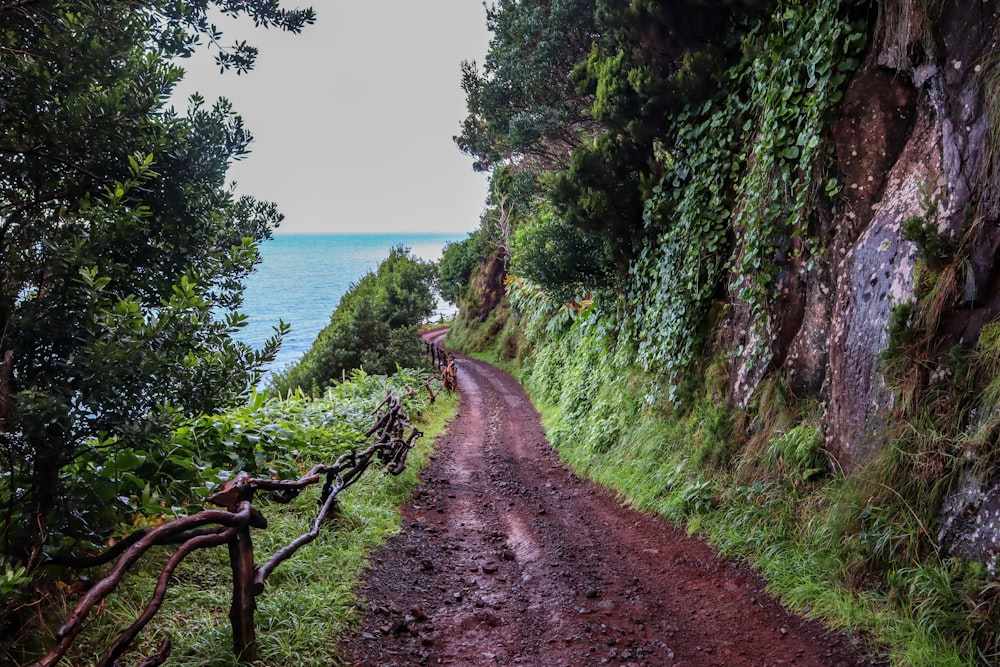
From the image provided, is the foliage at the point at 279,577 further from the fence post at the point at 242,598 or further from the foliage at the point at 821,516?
the foliage at the point at 821,516

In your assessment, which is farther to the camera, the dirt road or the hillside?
the dirt road

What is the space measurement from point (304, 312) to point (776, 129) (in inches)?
1826

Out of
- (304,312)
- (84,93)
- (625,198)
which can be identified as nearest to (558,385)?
(625,198)

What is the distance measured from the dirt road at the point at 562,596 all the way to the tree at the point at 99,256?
6.48 feet

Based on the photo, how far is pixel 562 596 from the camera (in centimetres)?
463

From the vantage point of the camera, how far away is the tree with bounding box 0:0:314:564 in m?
2.64

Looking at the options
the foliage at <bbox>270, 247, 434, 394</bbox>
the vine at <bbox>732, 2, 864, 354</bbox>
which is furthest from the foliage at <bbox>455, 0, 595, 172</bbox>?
the foliage at <bbox>270, 247, 434, 394</bbox>

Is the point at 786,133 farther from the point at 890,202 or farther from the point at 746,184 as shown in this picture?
the point at 890,202

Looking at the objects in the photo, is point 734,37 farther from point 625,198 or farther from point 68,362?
point 68,362

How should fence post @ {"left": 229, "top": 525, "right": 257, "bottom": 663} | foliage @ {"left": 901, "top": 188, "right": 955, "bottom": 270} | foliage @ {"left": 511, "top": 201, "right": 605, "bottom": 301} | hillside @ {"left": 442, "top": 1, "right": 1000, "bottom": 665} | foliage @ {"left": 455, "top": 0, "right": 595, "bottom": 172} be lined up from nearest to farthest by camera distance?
fence post @ {"left": 229, "top": 525, "right": 257, "bottom": 663} → hillside @ {"left": 442, "top": 1, "right": 1000, "bottom": 665} → foliage @ {"left": 901, "top": 188, "right": 955, "bottom": 270} → foliage @ {"left": 511, "top": 201, "right": 605, "bottom": 301} → foliage @ {"left": 455, "top": 0, "right": 595, "bottom": 172}

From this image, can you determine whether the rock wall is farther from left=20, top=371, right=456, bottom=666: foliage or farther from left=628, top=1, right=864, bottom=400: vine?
left=20, top=371, right=456, bottom=666: foliage

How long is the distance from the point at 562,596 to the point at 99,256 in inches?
159

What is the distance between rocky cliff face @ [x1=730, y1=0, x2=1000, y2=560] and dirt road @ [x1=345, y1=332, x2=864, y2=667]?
1430 mm

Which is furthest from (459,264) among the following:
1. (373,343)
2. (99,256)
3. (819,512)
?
(99,256)
